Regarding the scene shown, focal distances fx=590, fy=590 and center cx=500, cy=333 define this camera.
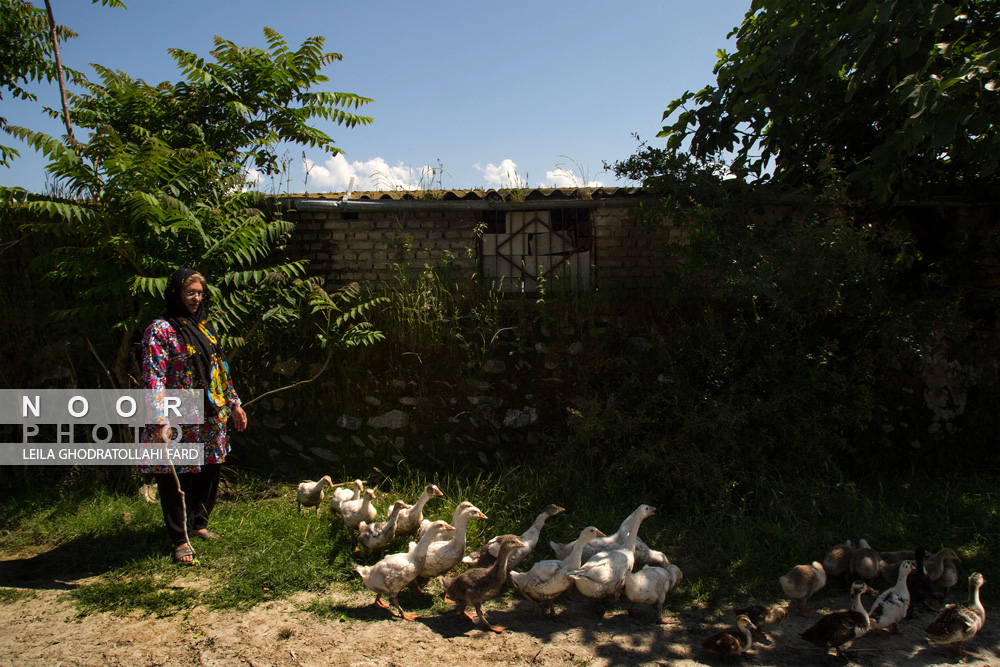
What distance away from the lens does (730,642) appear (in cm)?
318

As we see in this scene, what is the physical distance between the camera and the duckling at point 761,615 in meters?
3.43

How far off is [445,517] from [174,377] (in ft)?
7.65

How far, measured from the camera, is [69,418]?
19.7 feet

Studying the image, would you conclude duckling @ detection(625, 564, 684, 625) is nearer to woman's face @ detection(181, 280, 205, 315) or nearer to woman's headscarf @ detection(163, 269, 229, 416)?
woman's headscarf @ detection(163, 269, 229, 416)

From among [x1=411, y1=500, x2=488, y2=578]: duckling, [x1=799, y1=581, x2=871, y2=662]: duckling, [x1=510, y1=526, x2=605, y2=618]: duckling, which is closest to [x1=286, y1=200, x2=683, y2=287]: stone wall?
[x1=411, y1=500, x2=488, y2=578]: duckling

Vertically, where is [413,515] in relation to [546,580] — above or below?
above

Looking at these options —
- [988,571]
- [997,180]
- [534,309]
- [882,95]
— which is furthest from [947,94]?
[534,309]

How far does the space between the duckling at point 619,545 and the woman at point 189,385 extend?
2.63m

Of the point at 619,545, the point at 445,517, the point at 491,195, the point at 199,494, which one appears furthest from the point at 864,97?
the point at 199,494

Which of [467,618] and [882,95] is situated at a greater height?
[882,95]

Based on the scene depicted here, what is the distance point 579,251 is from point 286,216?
3267mm

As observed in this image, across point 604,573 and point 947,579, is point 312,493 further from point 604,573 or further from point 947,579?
point 947,579

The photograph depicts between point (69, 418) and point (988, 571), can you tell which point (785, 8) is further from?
point (69, 418)

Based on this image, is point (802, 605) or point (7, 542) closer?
point (802, 605)
